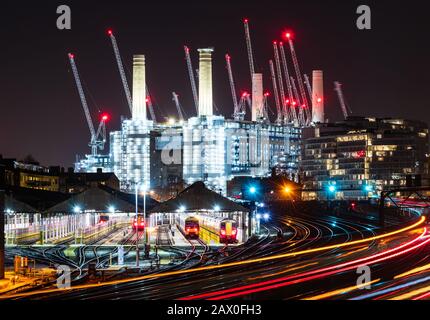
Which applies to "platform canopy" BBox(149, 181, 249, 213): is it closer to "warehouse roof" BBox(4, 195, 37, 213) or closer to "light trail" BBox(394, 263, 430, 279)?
"warehouse roof" BBox(4, 195, 37, 213)

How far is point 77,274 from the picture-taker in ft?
131

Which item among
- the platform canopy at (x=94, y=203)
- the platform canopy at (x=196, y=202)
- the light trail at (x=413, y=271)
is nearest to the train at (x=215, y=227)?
the platform canopy at (x=196, y=202)

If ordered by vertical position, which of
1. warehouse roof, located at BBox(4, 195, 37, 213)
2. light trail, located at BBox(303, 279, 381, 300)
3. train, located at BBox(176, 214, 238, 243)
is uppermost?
warehouse roof, located at BBox(4, 195, 37, 213)

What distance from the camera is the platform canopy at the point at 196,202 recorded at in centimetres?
6012

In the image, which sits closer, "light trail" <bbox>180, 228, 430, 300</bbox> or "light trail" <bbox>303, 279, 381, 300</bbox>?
"light trail" <bbox>303, 279, 381, 300</bbox>

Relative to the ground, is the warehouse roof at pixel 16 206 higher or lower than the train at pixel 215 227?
higher

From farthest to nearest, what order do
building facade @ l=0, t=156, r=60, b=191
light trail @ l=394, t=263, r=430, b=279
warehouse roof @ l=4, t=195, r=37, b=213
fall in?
building facade @ l=0, t=156, r=60, b=191
warehouse roof @ l=4, t=195, r=37, b=213
light trail @ l=394, t=263, r=430, b=279

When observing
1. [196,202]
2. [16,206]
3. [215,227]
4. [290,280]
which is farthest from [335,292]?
[215,227]

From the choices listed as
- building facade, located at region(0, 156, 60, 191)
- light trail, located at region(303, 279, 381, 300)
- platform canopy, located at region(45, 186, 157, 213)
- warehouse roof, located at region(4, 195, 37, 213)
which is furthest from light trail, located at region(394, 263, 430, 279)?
building facade, located at region(0, 156, 60, 191)

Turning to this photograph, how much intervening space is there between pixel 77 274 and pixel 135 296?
10.4 m

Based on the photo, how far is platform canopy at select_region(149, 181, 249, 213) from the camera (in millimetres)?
60125

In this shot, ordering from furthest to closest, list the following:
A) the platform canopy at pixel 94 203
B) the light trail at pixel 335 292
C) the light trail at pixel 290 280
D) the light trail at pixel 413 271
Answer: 1. the platform canopy at pixel 94 203
2. the light trail at pixel 413 271
3. the light trail at pixel 290 280
4. the light trail at pixel 335 292

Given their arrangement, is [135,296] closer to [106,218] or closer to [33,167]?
[106,218]

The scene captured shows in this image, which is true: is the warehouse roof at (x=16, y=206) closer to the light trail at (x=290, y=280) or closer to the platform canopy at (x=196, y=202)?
the platform canopy at (x=196, y=202)
